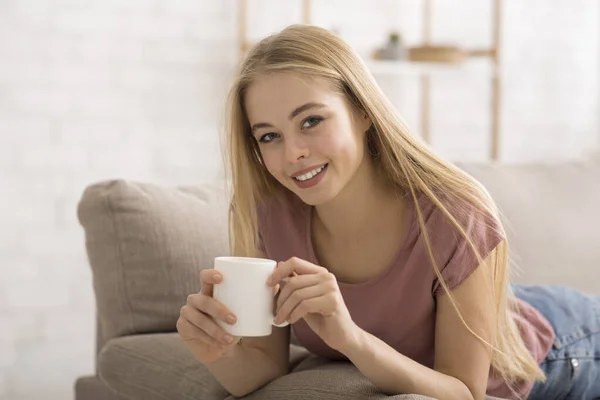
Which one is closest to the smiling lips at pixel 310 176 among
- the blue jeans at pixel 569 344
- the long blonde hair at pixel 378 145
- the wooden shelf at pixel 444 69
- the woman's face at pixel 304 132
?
the woman's face at pixel 304 132

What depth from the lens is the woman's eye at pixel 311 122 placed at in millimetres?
1373

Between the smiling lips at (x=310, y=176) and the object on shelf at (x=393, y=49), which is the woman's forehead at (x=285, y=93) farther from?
the object on shelf at (x=393, y=49)

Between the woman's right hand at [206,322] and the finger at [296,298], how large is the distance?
0.20ft

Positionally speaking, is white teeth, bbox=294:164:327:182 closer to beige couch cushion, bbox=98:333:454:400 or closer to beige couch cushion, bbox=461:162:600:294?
beige couch cushion, bbox=98:333:454:400

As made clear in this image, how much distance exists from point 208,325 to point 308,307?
147mm

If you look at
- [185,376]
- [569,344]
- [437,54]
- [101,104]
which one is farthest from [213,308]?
[437,54]

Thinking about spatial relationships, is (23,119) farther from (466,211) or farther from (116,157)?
(466,211)

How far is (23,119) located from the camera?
108 inches

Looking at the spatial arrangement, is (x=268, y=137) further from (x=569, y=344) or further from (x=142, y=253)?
(x=569, y=344)

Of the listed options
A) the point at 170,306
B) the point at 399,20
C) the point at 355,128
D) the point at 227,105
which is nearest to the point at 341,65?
the point at 355,128

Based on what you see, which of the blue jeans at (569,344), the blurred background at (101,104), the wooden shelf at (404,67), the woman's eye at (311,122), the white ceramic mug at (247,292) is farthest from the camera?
the wooden shelf at (404,67)

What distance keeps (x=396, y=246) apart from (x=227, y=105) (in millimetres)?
368

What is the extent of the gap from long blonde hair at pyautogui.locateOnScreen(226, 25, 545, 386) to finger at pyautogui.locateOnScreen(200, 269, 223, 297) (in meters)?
0.31

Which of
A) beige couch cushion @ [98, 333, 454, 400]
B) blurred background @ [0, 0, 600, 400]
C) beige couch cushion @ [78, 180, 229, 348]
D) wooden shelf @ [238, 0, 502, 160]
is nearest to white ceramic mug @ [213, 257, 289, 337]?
beige couch cushion @ [98, 333, 454, 400]
